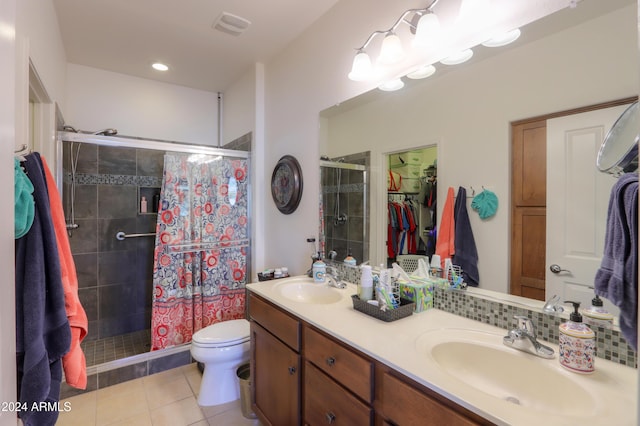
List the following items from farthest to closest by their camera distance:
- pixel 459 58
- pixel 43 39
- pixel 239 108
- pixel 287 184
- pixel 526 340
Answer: pixel 239 108
pixel 287 184
pixel 43 39
pixel 459 58
pixel 526 340

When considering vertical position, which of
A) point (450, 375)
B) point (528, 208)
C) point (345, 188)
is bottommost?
point (450, 375)

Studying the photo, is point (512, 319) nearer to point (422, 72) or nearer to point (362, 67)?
point (422, 72)

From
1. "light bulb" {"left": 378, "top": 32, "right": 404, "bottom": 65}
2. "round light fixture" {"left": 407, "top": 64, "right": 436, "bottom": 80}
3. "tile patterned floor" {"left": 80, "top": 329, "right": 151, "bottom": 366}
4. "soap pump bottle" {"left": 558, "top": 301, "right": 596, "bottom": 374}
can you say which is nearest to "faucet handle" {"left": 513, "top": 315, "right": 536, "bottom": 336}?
Answer: "soap pump bottle" {"left": 558, "top": 301, "right": 596, "bottom": 374}

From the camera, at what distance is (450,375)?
2.75 ft

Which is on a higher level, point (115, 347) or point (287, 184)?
point (287, 184)

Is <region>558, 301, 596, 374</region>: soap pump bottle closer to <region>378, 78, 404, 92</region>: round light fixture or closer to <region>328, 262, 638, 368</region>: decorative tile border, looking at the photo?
<region>328, 262, 638, 368</region>: decorative tile border

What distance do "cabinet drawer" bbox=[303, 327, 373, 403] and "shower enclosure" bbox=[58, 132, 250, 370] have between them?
172cm

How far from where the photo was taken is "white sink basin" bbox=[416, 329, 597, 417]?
0.83 m

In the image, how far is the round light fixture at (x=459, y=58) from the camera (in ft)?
4.07

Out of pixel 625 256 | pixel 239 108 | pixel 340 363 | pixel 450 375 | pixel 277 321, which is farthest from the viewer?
pixel 239 108

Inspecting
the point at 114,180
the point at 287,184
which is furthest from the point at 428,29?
the point at 114,180

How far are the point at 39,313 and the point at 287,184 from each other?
1.66 m

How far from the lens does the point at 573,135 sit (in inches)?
38.9

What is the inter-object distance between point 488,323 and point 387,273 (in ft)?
1.41
